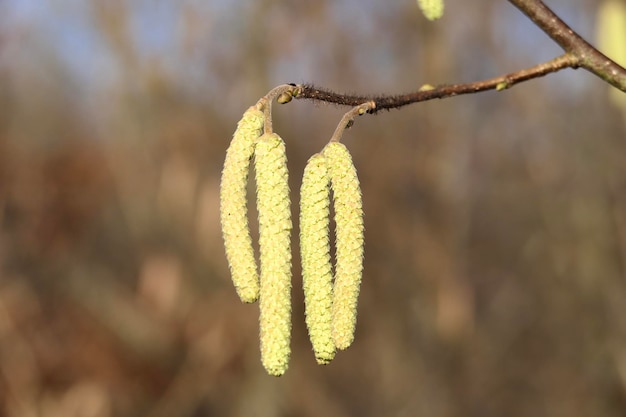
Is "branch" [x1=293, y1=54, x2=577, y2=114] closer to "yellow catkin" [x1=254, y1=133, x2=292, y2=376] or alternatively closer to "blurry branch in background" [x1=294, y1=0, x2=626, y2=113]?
"blurry branch in background" [x1=294, y1=0, x2=626, y2=113]

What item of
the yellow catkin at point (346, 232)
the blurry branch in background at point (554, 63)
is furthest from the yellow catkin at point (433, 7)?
the yellow catkin at point (346, 232)

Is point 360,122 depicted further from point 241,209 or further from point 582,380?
point 241,209

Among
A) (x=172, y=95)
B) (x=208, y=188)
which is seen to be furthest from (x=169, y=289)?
(x=172, y=95)

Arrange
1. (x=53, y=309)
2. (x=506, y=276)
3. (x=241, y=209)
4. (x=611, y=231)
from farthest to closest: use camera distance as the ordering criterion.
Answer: (x=506, y=276) → (x=53, y=309) → (x=611, y=231) → (x=241, y=209)

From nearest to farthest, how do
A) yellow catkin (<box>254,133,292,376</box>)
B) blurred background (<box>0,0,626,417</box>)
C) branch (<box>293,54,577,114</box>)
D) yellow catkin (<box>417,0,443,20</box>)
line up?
yellow catkin (<box>254,133,292,376</box>) < branch (<box>293,54,577,114</box>) < yellow catkin (<box>417,0,443,20</box>) < blurred background (<box>0,0,626,417</box>)

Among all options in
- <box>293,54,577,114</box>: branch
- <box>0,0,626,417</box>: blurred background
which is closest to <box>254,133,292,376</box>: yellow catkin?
<box>293,54,577,114</box>: branch

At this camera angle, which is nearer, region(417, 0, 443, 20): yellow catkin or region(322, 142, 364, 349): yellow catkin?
region(322, 142, 364, 349): yellow catkin

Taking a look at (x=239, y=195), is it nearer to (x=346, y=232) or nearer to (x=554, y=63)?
(x=346, y=232)

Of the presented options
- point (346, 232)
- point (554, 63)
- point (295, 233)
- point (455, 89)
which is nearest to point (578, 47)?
point (554, 63)

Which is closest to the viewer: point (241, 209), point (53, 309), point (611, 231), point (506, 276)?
point (241, 209)
